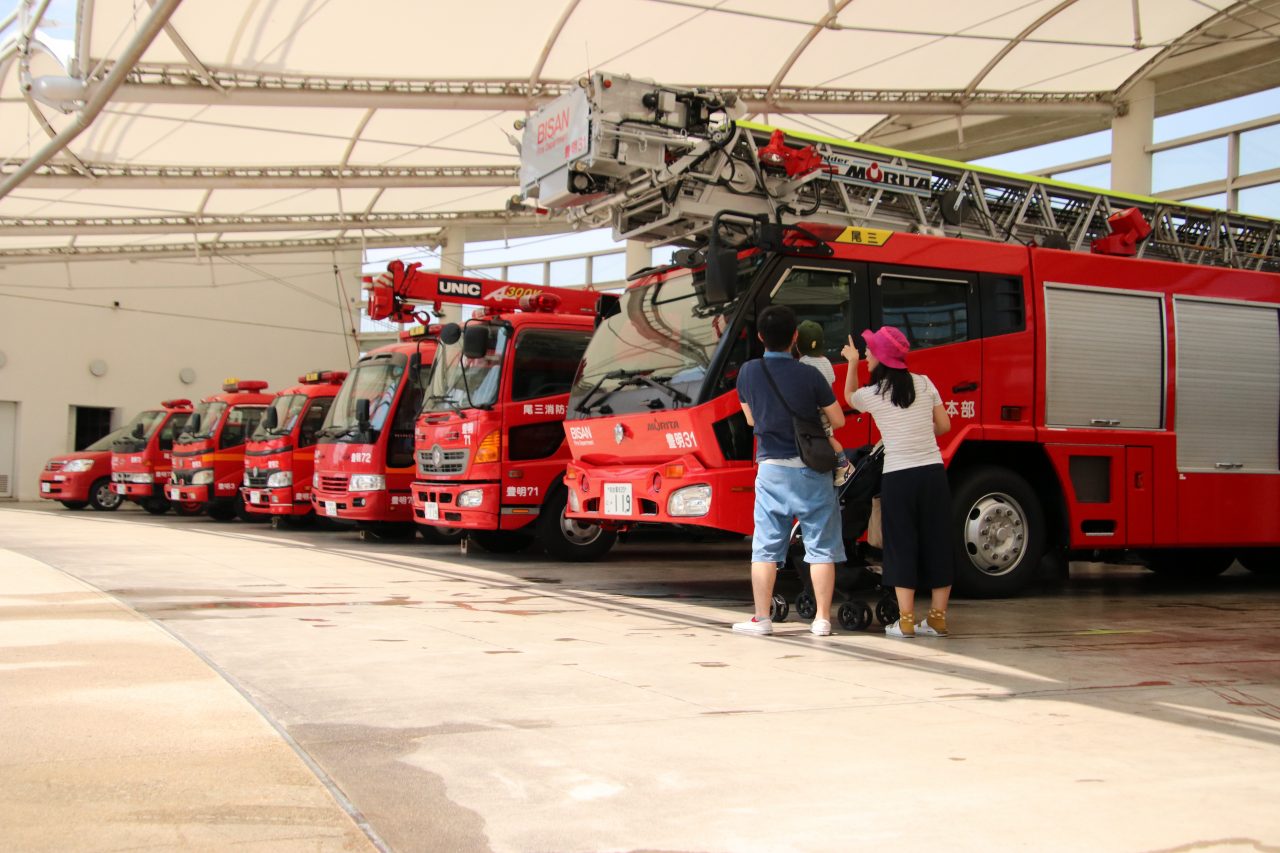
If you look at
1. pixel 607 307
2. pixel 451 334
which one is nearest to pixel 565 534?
pixel 451 334

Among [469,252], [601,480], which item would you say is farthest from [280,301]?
[601,480]

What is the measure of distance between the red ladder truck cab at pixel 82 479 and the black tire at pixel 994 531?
1918 centimetres

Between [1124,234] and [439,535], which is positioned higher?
[1124,234]

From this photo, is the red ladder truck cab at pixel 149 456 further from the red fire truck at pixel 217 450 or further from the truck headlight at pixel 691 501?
the truck headlight at pixel 691 501

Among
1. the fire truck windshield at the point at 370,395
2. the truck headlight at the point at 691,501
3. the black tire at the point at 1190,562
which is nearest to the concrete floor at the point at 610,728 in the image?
the truck headlight at the point at 691,501

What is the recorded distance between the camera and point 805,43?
14812mm

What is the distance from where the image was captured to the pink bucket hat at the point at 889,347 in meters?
6.16

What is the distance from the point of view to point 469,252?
2834 cm

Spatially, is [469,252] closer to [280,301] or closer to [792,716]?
[280,301]

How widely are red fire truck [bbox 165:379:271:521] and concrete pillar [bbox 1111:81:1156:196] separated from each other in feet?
45.6

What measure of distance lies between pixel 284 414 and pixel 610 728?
13.8 metres

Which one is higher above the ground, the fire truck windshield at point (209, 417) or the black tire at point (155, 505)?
the fire truck windshield at point (209, 417)

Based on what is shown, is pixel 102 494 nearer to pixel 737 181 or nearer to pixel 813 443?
pixel 737 181

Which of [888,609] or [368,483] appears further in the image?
[368,483]
